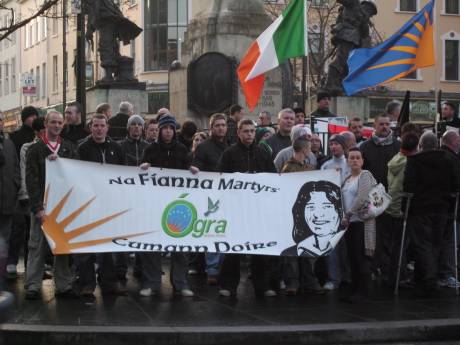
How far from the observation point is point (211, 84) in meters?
22.1

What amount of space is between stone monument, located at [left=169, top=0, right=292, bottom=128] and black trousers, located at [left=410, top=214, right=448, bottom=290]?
10.0m

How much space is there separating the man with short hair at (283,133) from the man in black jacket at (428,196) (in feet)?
5.62

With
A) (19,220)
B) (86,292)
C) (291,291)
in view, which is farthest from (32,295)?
(291,291)

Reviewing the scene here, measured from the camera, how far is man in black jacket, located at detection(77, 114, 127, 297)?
37.5ft

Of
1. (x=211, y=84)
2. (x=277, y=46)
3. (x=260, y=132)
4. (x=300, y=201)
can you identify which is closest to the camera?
(x=300, y=201)

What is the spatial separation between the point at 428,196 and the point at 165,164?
3.02 m

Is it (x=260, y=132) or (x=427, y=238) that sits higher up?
(x=260, y=132)

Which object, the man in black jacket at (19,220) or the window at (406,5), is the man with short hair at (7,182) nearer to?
the man in black jacket at (19,220)

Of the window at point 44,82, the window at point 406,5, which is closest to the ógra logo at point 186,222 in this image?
the window at point 406,5

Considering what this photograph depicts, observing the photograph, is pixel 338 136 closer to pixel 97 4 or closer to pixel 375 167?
pixel 375 167

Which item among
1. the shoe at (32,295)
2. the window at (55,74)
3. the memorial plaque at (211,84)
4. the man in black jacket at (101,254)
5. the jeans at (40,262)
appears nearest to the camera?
the shoe at (32,295)

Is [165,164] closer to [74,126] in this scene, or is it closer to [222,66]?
[74,126]

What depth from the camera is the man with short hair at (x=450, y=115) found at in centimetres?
1534

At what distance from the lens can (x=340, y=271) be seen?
12695mm
